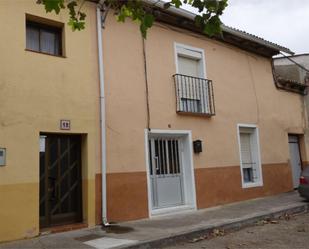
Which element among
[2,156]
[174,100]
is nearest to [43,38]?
[2,156]

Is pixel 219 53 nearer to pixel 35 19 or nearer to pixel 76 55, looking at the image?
pixel 76 55

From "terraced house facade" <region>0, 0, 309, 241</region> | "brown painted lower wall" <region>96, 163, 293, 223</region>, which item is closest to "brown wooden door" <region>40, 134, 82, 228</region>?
"terraced house facade" <region>0, 0, 309, 241</region>

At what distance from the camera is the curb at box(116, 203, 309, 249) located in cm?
648

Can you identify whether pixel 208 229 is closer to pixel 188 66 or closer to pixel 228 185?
pixel 228 185

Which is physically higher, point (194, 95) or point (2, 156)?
point (194, 95)

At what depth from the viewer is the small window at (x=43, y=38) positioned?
8000 mm

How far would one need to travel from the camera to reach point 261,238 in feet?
23.4

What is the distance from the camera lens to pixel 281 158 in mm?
13289

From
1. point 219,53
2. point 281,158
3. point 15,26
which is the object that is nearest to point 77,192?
point 15,26

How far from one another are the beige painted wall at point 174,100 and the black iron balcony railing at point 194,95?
194 mm

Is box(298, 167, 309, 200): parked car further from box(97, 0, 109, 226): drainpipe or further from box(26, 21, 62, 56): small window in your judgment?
box(26, 21, 62, 56): small window

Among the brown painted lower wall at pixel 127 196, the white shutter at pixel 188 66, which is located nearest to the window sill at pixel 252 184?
A: the white shutter at pixel 188 66

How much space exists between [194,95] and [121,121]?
2.68 m

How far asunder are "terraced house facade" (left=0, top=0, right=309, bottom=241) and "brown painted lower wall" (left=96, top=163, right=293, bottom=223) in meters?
0.03
